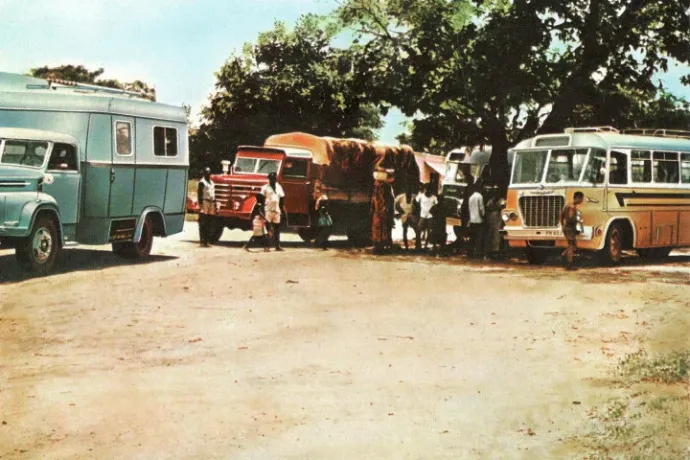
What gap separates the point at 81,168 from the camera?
1609 centimetres

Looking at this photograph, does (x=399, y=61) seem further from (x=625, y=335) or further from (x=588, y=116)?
(x=625, y=335)

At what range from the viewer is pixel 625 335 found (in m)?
10.9

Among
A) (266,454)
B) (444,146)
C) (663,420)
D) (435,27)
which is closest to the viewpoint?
(266,454)

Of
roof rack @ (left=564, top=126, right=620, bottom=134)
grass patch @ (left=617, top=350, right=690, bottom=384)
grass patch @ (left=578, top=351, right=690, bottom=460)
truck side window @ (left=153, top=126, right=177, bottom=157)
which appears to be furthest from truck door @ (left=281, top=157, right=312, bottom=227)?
grass patch @ (left=578, top=351, right=690, bottom=460)

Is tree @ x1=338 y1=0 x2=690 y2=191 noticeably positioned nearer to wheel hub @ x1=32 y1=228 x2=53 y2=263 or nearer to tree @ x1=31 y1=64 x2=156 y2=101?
tree @ x1=31 y1=64 x2=156 y2=101

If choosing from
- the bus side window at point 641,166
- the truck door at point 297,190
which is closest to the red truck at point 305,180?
the truck door at point 297,190

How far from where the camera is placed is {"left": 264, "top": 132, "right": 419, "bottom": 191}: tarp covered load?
24.5m

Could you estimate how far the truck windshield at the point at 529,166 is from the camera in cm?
1955

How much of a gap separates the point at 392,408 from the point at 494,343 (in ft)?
9.67

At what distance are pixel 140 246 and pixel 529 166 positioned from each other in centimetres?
727

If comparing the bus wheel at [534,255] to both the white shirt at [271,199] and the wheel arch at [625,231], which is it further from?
the white shirt at [271,199]

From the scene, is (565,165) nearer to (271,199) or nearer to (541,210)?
(541,210)

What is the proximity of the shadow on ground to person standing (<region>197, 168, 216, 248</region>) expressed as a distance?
7.77ft

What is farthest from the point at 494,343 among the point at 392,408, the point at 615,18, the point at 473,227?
the point at 615,18
